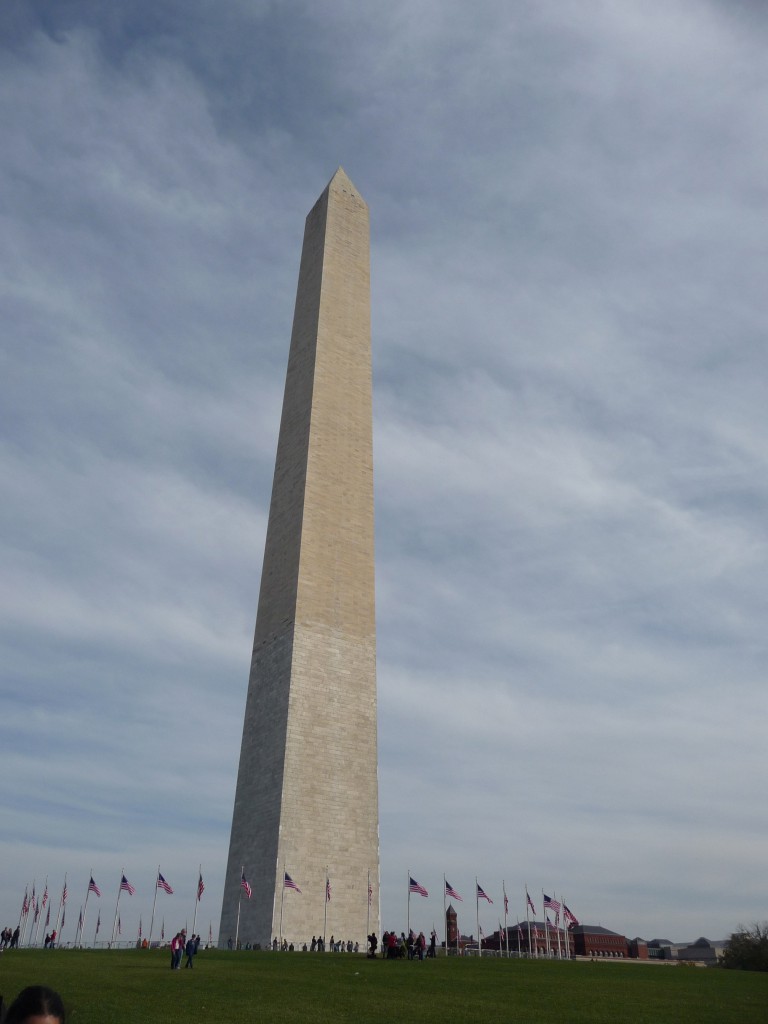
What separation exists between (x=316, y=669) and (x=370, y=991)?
2078cm

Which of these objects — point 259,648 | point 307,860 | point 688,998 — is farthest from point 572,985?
point 259,648

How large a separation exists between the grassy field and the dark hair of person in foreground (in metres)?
14.5

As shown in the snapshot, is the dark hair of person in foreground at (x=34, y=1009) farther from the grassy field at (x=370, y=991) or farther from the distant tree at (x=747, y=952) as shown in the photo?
the distant tree at (x=747, y=952)

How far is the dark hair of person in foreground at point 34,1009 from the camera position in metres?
3.01

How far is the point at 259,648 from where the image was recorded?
43.3 meters

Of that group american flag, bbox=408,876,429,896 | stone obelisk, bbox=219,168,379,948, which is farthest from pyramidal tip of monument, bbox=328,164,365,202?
american flag, bbox=408,876,429,896

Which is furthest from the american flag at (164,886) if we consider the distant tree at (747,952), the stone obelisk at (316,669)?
the distant tree at (747,952)

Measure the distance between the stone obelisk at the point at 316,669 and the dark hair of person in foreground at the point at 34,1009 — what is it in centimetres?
3499

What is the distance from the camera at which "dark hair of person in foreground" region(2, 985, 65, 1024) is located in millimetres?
3010

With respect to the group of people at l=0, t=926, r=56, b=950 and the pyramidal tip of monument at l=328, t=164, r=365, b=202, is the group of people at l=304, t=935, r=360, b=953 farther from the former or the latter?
the pyramidal tip of monument at l=328, t=164, r=365, b=202

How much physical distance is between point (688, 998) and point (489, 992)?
15.4ft

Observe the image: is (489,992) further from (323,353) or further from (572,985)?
(323,353)

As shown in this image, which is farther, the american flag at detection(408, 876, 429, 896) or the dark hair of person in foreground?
the american flag at detection(408, 876, 429, 896)

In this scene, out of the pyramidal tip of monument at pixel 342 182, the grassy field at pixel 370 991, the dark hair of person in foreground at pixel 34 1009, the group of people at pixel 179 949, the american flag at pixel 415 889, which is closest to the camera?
the dark hair of person in foreground at pixel 34 1009
